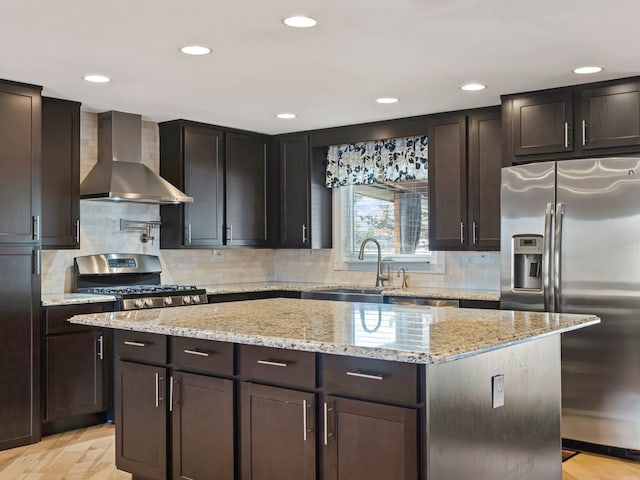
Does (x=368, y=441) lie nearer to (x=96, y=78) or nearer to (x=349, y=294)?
(x=96, y=78)

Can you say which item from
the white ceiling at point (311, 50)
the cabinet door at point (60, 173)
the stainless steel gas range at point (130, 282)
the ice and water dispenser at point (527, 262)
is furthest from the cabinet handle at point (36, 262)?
the ice and water dispenser at point (527, 262)

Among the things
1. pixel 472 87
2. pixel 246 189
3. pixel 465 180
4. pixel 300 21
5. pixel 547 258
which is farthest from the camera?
pixel 246 189

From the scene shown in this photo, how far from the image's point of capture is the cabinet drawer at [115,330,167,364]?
3.28 meters

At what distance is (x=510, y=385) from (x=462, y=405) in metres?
0.41

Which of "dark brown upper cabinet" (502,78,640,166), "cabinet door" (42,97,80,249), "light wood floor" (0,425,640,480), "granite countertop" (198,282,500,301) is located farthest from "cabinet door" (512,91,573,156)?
"cabinet door" (42,97,80,249)

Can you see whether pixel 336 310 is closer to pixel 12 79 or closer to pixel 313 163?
pixel 12 79

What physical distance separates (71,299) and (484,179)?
121 inches

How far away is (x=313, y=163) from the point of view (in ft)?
21.0

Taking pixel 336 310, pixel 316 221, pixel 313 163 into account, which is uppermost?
pixel 313 163

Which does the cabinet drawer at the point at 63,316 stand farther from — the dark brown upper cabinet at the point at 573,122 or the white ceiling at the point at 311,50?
the dark brown upper cabinet at the point at 573,122

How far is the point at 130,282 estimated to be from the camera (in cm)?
571

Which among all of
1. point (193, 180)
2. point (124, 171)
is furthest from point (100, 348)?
point (193, 180)

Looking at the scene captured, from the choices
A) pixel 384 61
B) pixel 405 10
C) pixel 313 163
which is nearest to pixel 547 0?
pixel 405 10

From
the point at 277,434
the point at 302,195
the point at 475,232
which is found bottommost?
the point at 277,434
